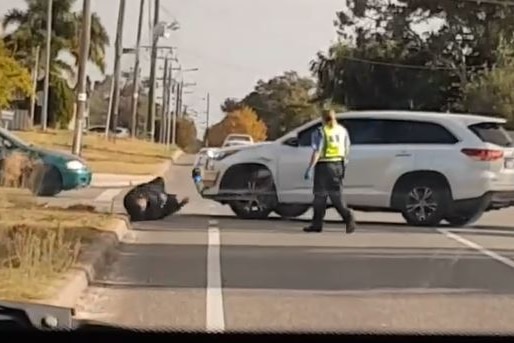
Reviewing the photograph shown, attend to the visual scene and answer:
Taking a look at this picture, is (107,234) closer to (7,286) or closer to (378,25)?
(7,286)

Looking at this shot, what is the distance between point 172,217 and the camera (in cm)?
2014

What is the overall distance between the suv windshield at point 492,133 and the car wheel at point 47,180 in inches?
292

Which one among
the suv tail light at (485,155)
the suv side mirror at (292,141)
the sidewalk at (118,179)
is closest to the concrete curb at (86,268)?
the suv side mirror at (292,141)

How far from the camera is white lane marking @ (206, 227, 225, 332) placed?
32.6 feet

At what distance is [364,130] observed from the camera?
19797mm

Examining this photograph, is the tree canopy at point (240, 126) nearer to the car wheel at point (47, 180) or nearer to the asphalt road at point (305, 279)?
the car wheel at point (47, 180)

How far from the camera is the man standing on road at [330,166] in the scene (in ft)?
57.3

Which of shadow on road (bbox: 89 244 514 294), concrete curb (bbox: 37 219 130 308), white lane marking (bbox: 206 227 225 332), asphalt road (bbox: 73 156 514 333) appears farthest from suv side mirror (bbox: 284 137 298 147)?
shadow on road (bbox: 89 244 514 294)

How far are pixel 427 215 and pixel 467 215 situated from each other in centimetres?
79

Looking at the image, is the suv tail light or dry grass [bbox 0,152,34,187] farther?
dry grass [bbox 0,152,34,187]

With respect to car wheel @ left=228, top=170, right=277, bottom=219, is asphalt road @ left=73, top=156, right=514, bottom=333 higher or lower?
lower

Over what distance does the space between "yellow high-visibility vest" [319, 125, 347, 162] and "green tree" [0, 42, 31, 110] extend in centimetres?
1653

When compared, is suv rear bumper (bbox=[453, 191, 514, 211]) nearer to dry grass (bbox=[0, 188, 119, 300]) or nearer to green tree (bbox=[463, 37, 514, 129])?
dry grass (bbox=[0, 188, 119, 300])

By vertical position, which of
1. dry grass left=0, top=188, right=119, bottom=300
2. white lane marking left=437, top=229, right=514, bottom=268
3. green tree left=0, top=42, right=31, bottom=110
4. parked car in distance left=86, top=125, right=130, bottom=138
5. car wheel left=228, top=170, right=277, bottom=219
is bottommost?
dry grass left=0, top=188, right=119, bottom=300
